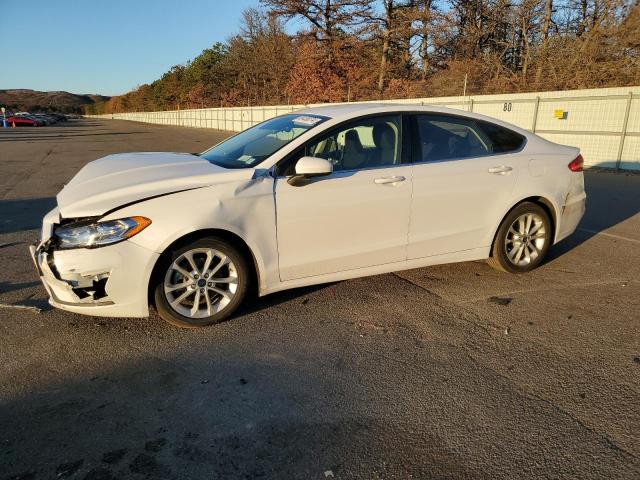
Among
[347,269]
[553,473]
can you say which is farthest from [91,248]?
[553,473]

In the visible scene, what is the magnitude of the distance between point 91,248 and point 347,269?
1941 mm

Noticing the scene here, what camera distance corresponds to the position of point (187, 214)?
3.36 meters

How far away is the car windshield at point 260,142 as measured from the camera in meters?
3.91

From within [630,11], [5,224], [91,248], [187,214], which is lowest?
[5,224]

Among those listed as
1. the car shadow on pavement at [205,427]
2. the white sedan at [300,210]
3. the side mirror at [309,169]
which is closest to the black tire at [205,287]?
the white sedan at [300,210]

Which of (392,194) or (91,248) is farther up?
(392,194)

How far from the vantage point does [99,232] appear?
10.6 feet

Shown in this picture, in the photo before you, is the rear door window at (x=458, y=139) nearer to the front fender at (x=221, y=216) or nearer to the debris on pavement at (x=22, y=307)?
the front fender at (x=221, y=216)

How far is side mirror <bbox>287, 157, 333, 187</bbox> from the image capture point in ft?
11.7

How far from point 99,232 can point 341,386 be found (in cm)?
189

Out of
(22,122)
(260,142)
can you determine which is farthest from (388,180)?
(22,122)

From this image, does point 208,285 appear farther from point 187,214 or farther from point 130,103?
point 130,103

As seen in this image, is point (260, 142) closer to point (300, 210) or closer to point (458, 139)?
point (300, 210)

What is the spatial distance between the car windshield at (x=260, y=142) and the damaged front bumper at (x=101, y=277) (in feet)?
3.67
